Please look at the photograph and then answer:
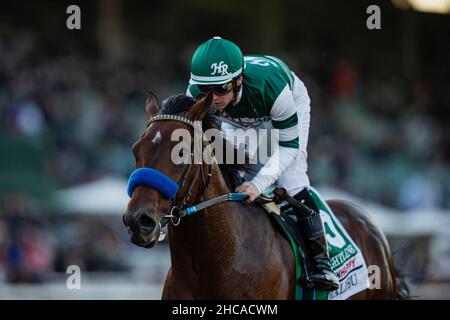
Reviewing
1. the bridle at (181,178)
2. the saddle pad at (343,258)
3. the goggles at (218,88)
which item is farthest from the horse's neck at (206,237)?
the saddle pad at (343,258)

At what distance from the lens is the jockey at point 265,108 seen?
475cm

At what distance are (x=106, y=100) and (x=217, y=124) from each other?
10085 millimetres

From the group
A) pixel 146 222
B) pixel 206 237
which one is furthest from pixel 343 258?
pixel 146 222

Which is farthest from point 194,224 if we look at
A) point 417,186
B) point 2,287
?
point 417,186

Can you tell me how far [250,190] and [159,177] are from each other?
0.81 m

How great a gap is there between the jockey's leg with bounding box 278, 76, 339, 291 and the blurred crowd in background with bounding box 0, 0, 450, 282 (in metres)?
5.92

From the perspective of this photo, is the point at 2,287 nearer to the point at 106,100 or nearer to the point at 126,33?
the point at 106,100

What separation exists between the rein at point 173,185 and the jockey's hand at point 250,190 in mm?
45

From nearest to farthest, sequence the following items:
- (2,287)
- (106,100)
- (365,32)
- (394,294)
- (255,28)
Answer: (394,294), (2,287), (106,100), (255,28), (365,32)

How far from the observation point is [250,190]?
4879mm

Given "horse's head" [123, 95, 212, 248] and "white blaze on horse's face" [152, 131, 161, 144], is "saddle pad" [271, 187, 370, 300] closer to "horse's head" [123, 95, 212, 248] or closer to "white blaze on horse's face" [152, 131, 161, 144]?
"horse's head" [123, 95, 212, 248]

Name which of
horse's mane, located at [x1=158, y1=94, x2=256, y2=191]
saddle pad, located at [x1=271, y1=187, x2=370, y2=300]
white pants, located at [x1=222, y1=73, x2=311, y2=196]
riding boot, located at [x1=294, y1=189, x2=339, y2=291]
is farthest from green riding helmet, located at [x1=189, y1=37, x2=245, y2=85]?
riding boot, located at [x1=294, y1=189, x2=339, y2=291]

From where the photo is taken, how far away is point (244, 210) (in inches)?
193

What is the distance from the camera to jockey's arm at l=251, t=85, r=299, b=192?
4.98 meters
